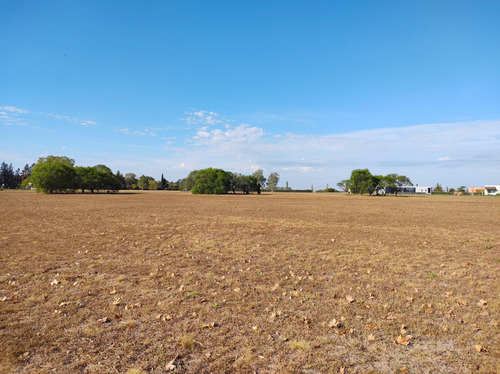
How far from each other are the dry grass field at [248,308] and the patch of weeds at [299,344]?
2 cm

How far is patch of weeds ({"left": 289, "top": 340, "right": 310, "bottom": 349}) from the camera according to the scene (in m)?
4.33

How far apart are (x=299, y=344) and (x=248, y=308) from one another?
5.05 feet

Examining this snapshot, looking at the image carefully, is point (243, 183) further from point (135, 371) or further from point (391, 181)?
point (135, 371)

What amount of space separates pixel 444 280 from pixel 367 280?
6.71 ft

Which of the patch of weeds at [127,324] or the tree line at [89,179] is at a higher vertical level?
the tree line at [89,179]

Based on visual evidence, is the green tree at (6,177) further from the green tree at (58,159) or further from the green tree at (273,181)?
the green tree at (273,181)

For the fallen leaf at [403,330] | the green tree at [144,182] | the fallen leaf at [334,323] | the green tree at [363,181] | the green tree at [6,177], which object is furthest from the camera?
the green tree at [144,182]

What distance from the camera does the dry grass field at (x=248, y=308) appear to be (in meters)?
4.03

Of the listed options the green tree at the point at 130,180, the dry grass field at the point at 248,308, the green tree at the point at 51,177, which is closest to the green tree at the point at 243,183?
the green tree at the point at 51,177

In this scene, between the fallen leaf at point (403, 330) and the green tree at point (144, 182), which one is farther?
the green tree at point (144, 182)

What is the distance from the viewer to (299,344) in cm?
439

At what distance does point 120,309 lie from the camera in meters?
5.60

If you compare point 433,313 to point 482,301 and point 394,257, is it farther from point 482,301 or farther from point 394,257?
point 394,257

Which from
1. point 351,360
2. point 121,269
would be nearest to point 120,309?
point 121,269
